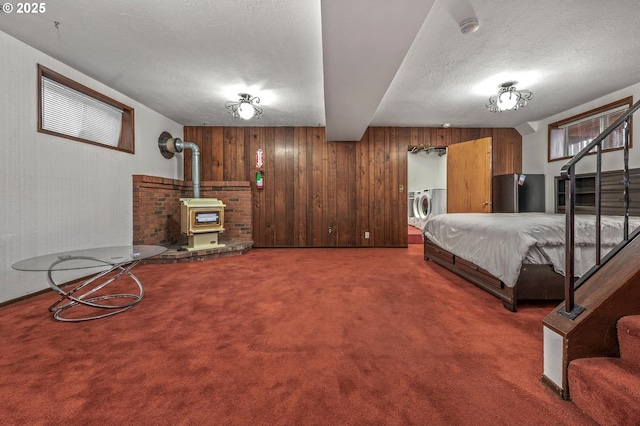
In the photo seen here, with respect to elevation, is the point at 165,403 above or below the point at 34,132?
below

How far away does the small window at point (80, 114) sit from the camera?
8.11ft

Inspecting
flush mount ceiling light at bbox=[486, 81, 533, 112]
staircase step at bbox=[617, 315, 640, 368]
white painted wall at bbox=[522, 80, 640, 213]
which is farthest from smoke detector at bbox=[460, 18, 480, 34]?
white painted wall at bbox=[522, 80, 640, 213]

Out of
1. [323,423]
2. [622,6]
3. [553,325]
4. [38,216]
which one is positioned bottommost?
[323,423]

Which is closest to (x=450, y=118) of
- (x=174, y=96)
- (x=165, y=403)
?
(x=174, y=96)

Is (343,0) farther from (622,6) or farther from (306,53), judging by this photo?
(622,6)

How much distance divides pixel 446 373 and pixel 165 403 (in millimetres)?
1320

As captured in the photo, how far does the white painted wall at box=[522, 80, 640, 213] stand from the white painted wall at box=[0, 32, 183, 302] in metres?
6.64

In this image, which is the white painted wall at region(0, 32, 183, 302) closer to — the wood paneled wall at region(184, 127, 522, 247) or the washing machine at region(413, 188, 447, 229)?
the wood paneled wall at region(184, 127, 522, 247)

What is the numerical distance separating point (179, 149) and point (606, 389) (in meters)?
5.24

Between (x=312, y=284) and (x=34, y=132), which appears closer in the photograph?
(x=34, y=132)

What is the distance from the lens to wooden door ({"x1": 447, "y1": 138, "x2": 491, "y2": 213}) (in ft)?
13.1

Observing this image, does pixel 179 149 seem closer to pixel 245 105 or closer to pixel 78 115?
pixel 78 115

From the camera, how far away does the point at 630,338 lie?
98 cm

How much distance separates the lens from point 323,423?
3.11 feet
